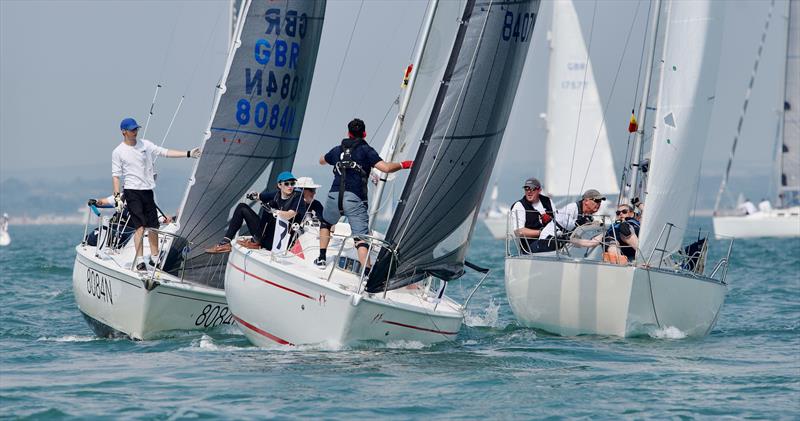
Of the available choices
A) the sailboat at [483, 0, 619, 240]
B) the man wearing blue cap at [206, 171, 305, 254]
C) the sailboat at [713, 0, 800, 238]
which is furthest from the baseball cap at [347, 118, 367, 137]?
the sailboat at [713, 0, 800, 238]

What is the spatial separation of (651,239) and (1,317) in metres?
7.62

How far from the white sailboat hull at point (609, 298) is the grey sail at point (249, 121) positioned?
9.93ft

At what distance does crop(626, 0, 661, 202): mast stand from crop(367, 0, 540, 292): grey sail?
3.64 meters

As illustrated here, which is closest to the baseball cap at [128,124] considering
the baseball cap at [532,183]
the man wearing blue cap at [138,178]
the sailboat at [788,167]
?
the man wearing blue cap at [138,178]

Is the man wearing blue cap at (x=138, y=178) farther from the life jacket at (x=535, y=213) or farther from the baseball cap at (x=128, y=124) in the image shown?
the life jacket at (x=535, y=213)

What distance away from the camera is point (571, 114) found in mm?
39906

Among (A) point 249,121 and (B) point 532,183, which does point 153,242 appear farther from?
(B) point 532,183

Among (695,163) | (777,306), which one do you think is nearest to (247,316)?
(695,163)

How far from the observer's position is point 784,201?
177 ft

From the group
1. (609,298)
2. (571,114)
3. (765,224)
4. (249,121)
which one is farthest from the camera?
(765,224)

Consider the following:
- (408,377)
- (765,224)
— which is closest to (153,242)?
(408,377)

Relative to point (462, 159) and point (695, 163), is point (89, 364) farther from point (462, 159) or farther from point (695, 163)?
point (695, 163)

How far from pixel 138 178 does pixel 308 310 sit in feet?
9.46

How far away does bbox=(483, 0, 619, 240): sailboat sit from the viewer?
38750mm
